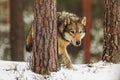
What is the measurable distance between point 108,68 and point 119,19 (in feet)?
3.44

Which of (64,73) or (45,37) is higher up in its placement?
(45,37)

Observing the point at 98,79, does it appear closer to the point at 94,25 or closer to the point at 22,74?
the point at 22,74

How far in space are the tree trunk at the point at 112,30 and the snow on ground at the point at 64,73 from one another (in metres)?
0.28

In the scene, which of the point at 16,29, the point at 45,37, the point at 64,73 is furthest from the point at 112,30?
the point at 16,29

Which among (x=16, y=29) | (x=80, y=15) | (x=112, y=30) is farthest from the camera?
(x=80, y=15)

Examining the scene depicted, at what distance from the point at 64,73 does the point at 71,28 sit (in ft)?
2.94

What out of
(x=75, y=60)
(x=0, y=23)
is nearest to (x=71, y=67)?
(x=75, y=60)

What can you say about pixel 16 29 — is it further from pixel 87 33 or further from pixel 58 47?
pixel 58 47

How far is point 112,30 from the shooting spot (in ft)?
28.6

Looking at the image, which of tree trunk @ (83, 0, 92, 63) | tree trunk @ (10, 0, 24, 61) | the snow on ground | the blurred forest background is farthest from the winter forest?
the blurred forest background

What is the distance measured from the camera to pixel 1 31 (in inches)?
951

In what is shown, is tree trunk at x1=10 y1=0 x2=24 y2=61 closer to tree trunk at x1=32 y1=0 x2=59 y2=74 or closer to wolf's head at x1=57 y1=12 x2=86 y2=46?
wolf's head at x1=57 y1=12 x2=86 y2=46

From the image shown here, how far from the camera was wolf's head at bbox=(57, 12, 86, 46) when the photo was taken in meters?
7.97

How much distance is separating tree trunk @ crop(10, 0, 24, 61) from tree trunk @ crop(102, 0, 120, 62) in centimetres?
559
